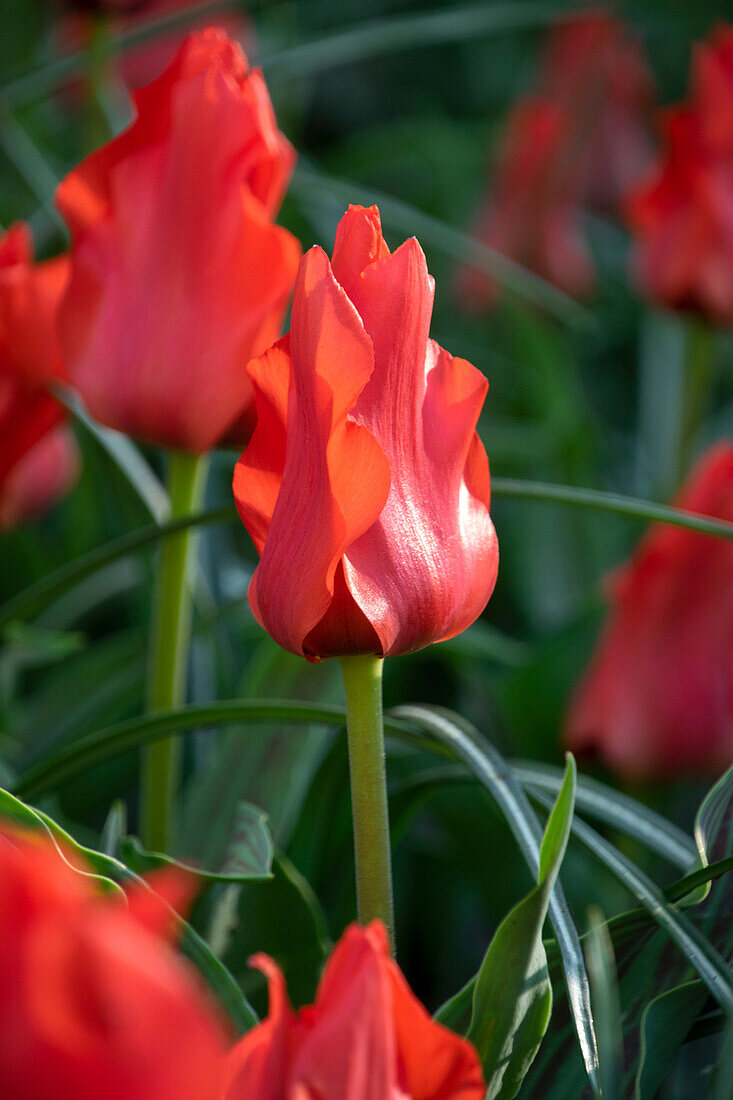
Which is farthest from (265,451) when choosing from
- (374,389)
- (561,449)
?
(561,449)

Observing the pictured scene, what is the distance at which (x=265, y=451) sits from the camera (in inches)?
8.5

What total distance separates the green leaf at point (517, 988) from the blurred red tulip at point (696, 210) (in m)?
0.46

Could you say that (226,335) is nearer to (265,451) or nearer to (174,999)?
(265,451)

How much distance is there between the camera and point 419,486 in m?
0.21

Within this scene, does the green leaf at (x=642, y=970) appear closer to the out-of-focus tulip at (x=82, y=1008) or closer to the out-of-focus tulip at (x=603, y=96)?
the out-of-focus tulip at (x=82, y=1008)

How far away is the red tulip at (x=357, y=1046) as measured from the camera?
15cm

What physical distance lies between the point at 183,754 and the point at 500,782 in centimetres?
27

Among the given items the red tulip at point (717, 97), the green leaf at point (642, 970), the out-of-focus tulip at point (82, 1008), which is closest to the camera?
the out-of-focus tulip at point (82, 1008)

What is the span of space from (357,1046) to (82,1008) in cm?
4

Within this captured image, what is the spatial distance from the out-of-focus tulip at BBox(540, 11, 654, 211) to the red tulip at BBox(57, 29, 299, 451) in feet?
2.59

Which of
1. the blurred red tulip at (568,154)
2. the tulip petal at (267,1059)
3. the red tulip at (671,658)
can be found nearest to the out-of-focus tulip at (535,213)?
the blurred red tulip at (568,154)

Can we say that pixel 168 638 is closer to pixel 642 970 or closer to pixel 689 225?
pixel 642 970

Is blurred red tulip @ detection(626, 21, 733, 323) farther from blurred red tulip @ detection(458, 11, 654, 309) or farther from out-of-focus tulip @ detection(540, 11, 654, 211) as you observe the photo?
out-of-focus tulip @ detection(540, 11, 654, 211)

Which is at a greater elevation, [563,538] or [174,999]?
[174,999]
